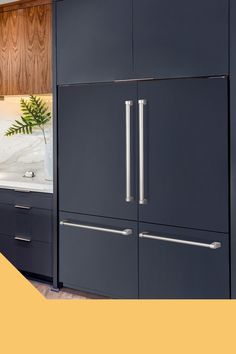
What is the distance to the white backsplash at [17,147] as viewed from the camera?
4.29 meters

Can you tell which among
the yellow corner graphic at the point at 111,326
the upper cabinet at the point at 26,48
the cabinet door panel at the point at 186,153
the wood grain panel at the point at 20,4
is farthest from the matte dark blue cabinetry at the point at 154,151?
the yellow corner graphic at the point at 111,326

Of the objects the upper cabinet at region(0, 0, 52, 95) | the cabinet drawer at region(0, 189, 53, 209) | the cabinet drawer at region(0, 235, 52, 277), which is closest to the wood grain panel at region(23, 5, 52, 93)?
the upper cabinet at region(0, 0, 52, 95)

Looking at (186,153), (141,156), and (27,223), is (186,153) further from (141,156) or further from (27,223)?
(27,223)

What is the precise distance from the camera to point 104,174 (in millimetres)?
3098

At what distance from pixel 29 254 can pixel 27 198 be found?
0.45m

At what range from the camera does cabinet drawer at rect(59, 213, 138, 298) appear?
304 cm

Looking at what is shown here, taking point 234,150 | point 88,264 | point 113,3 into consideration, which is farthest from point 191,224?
point 113,3

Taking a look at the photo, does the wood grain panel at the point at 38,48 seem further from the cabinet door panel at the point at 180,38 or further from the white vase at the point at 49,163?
the cabinet door panel at the point at 180,38

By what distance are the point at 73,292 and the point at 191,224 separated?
4.04 ft

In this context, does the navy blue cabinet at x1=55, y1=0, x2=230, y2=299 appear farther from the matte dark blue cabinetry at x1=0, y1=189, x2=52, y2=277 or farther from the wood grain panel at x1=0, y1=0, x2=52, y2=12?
the wood grain panel at x1=0, y1=0, x2=52, y2=12

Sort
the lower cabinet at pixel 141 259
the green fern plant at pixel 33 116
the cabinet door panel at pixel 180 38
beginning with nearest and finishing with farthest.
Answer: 1. the cabinet door panel at pixel 180 38
2. the lower cabinet at pixel 141 259
3. the green fern plant at pixel 33 116

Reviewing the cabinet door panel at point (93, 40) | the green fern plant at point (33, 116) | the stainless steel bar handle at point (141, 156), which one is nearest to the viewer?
the stainless steel bar handle at point (141, 156)

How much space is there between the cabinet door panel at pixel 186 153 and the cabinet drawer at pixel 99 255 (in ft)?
0.88

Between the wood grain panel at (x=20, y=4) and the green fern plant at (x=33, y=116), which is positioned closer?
the wood grain panel at (x=20, y=4)
